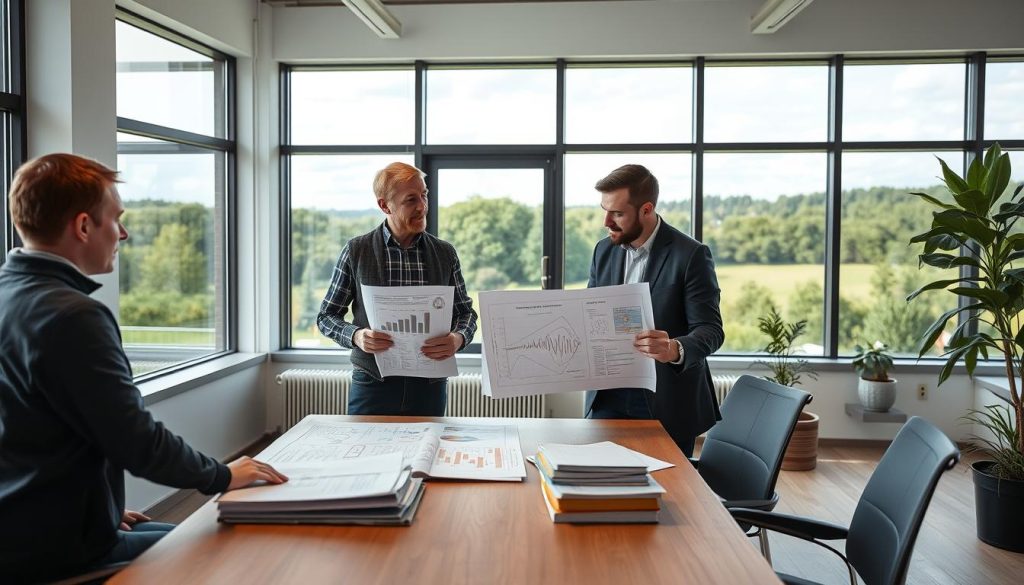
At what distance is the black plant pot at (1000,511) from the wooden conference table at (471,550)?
2.52 m

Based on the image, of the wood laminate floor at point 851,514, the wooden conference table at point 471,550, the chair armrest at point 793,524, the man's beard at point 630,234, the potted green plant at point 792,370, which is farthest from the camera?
the potted green plant at point 792,370

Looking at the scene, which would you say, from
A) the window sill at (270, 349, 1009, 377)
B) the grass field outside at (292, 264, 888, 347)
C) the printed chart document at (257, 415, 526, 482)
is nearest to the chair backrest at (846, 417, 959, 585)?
the printed chart document at (257, 415, 526, 482)

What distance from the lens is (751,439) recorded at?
2.36m

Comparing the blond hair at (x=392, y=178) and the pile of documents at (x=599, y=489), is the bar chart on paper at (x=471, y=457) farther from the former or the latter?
the blond hair at (x=392, y=178)

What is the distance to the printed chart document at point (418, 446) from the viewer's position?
187 cm

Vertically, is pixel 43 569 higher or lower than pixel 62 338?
lower

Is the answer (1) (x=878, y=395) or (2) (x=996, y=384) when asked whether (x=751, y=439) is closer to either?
(1) (x=878, y=395)

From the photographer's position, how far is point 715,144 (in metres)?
5.31

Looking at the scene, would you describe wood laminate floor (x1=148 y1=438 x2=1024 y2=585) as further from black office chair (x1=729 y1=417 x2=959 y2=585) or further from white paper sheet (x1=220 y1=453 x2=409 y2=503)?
white paper sheet (x1=220 y1=453 x2=409 y2=503)

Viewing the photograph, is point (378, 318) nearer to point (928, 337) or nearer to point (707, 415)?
point (707, 415)

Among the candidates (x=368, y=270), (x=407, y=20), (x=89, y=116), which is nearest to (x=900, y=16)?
(x=407, y=20)

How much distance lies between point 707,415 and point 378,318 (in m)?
1.12

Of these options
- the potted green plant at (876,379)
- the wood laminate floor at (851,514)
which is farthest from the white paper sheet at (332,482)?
the potted green plant at (876,379)

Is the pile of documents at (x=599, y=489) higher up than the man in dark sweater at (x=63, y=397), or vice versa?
the man in dark sweater at (x=63, y=397)
